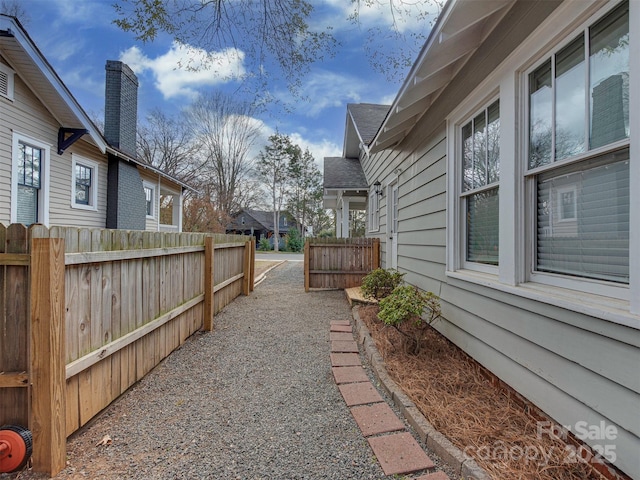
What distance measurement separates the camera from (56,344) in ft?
6.15

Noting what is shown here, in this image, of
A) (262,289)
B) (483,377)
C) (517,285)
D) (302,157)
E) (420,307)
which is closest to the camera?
(517,285)

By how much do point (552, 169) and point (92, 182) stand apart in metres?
10.4

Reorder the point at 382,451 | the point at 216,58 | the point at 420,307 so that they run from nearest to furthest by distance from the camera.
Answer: the point at 382,451
the point at 420,307
the point at 216,58

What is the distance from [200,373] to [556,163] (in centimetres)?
351

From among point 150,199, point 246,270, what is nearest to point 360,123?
point 246,270

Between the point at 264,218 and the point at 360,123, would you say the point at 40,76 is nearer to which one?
the point at 360,123

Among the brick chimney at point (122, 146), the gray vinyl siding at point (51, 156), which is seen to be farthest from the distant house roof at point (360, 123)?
the gray vinyl siding at point (51, 156)

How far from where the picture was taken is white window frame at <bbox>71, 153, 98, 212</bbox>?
26.4 feet

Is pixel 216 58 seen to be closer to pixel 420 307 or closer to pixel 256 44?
pixel 256 44

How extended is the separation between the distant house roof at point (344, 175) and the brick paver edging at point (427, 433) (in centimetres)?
680

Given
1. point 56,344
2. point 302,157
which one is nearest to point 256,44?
point 56,344

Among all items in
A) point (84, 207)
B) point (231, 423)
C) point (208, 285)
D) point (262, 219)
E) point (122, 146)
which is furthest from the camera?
point (262, 219)

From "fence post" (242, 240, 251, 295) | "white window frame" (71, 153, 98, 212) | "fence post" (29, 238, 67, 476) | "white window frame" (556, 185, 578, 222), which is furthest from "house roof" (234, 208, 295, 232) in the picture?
"white window frame" (556, 185, 578, 222)

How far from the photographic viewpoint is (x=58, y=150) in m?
7.58
